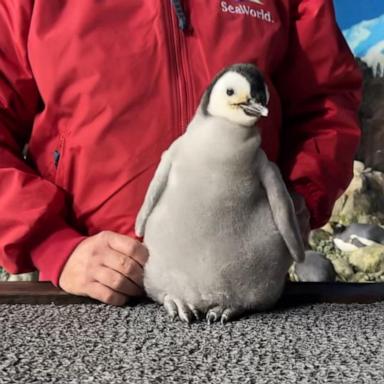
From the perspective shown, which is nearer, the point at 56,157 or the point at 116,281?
the point at 116,281

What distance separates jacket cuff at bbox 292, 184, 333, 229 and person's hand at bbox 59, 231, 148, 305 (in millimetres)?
202

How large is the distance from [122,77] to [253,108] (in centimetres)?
18

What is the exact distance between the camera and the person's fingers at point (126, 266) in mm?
688

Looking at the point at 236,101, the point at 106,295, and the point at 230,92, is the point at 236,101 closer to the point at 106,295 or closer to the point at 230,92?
the point at 230,92

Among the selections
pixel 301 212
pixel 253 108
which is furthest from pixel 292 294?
pixel 253 108

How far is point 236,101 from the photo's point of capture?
24.4 inches

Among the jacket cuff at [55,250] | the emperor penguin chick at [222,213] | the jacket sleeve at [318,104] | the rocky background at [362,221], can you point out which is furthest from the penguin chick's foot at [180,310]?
the rocky background at [362,221]

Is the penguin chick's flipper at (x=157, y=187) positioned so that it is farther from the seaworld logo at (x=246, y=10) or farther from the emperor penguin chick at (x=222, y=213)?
the seaworld logo at (x=246, y=10)

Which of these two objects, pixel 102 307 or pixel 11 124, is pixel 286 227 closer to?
pixel 102 307

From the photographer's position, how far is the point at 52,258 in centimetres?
75

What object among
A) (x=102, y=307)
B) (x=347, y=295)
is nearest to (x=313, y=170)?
(x=347, y=295)

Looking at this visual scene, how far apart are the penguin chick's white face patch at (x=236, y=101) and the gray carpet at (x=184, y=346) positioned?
16cm

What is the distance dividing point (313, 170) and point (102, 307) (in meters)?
0.26

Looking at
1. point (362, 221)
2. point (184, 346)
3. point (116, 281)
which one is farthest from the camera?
point (362, 221)
